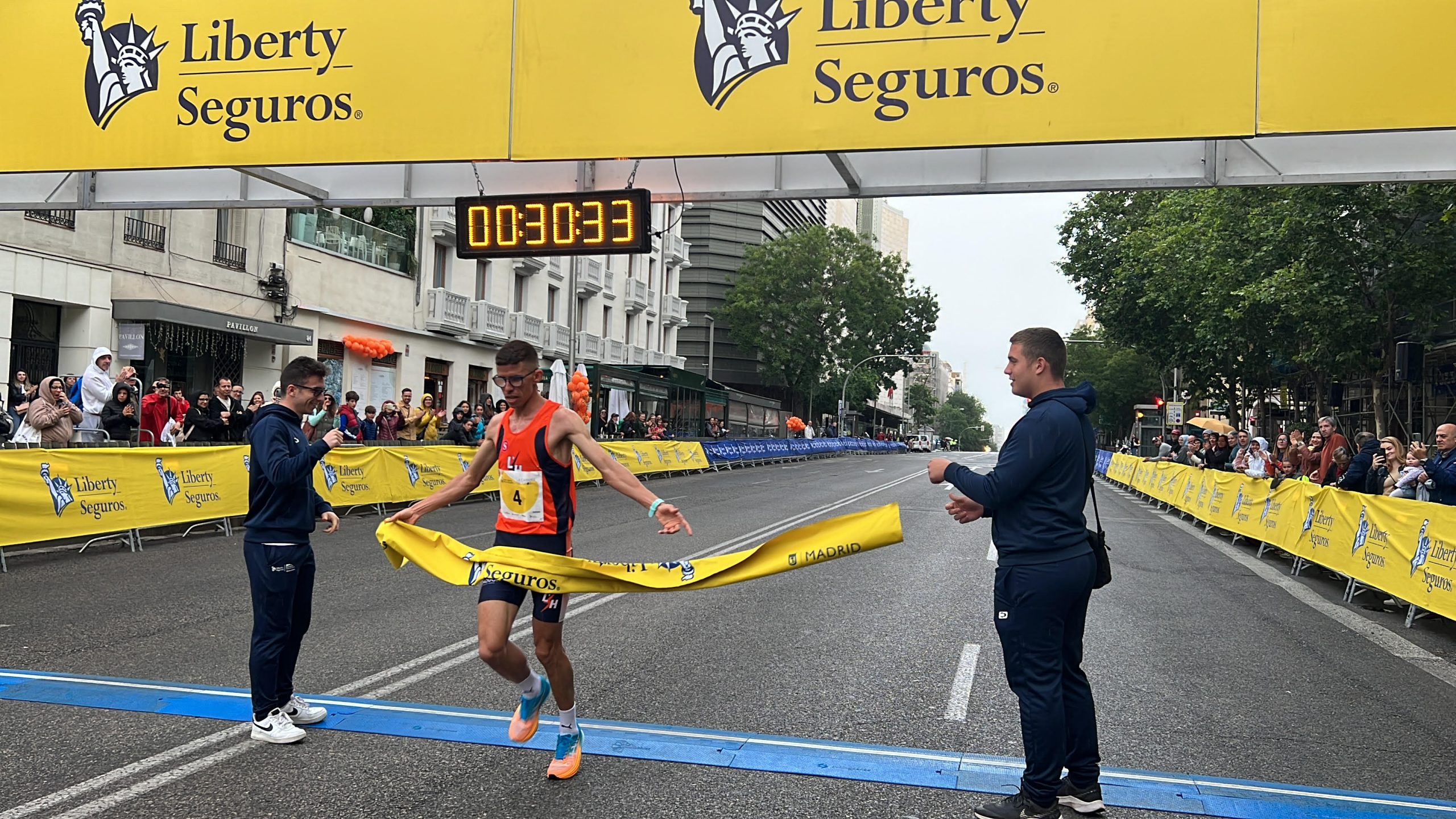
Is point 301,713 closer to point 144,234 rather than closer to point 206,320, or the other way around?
point 206,320

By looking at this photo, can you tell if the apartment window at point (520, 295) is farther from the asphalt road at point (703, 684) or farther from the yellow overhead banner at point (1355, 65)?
the yellow overhead banner at point (1355, 65)

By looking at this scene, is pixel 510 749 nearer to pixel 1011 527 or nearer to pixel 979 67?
pixel 1011 527

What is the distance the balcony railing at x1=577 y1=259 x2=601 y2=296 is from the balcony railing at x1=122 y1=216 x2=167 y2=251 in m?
21.4

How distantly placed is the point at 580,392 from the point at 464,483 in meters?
23.4

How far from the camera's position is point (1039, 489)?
4168mm

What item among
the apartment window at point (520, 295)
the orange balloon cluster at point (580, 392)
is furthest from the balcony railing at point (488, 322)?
the orange balloon cluster at point (580, 392)

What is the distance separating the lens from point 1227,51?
26.5 ft

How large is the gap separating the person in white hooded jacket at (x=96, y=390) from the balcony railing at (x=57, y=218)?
19.7 feet

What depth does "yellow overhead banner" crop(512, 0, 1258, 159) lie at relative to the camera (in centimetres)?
819

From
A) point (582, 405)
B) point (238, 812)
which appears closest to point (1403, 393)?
point (582, 405)

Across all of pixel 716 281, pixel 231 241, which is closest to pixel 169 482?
pixel 231 241

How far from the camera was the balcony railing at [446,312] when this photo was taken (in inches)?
1283

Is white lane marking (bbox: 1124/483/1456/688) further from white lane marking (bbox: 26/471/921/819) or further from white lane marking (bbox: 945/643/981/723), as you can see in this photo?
white lane marking (bbox: 26/471/921/819)

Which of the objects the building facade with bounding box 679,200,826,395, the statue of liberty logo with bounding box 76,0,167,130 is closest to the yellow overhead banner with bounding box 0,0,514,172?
the statue of liberty logo with bounding box 76,0,167,130
